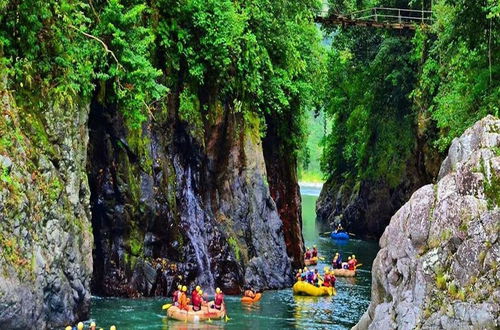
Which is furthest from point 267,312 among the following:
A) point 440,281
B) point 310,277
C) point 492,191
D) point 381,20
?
point 381,20

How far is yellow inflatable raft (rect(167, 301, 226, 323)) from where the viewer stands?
25.4 m

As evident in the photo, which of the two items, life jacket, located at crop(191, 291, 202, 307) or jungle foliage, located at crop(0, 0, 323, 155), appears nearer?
jungle foliage, located at crop(0, 0, 323, 155)

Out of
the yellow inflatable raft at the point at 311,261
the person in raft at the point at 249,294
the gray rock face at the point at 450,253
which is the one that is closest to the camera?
the gray rock face at the point at 450,253

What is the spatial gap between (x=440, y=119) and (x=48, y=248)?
1842cm

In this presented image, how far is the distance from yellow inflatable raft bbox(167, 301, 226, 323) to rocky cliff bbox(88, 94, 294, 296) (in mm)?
→ 2799

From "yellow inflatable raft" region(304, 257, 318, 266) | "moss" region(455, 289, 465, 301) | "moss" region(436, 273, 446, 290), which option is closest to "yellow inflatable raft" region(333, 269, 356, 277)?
"yellow inflatable raft" region(304, 257, 318, 266)

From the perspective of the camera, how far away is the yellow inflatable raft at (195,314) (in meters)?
25.4

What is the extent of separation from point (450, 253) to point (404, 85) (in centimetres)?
2684

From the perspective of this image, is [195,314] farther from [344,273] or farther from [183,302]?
[344,273]

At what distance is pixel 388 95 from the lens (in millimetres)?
48625

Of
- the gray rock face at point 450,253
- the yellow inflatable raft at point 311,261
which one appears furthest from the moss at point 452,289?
the yellow inflatable raft at point 311,261

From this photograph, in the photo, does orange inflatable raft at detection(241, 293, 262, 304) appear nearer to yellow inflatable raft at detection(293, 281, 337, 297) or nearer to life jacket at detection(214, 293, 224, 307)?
life jacket at detection(214, 293, 224, 307)

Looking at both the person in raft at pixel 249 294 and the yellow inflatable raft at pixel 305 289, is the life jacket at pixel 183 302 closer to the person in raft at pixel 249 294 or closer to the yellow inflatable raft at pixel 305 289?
the person in raft at pixel 249 294

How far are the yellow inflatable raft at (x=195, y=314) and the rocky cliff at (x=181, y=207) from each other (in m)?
2.80
